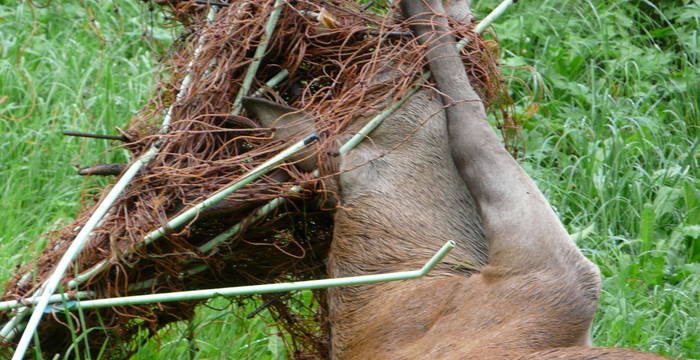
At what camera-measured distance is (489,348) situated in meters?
3.03

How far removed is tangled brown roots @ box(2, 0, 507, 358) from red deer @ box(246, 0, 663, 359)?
→ 104 millimetres

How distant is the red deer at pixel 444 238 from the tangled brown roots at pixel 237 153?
4.1 inches

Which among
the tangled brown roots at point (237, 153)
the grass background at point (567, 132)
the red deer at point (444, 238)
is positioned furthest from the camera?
the grass background at point (567, 132)

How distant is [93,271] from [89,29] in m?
3.39

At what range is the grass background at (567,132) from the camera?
175 inches

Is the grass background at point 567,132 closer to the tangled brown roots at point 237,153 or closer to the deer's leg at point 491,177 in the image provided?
the tangled brown roots at point 237,153

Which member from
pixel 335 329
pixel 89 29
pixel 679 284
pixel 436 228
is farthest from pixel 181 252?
pixel 89 29

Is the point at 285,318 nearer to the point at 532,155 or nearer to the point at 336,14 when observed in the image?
the point at 336,14

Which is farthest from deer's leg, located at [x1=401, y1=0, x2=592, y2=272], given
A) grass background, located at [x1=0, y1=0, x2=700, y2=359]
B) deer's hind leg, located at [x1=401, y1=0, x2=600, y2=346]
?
grass background, located at [x1=0, y1=0, x2=700, y2=359]

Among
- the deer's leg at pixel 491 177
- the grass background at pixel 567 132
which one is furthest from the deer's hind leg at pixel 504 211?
the grass background at pixel 567 132

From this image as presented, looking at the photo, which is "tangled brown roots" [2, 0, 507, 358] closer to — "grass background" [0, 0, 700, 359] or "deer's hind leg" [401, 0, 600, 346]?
"deer's hind leg" [401, 0, 600, 346]

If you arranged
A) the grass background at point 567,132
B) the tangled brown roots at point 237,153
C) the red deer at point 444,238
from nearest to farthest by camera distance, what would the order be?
the red deer at point 444,238
the tangled brown roots at point 237,153
the grass background at point 567,132

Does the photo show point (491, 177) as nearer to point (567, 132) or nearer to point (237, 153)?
point (237, 153)

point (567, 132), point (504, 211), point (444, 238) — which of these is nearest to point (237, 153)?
point (444, 238)
